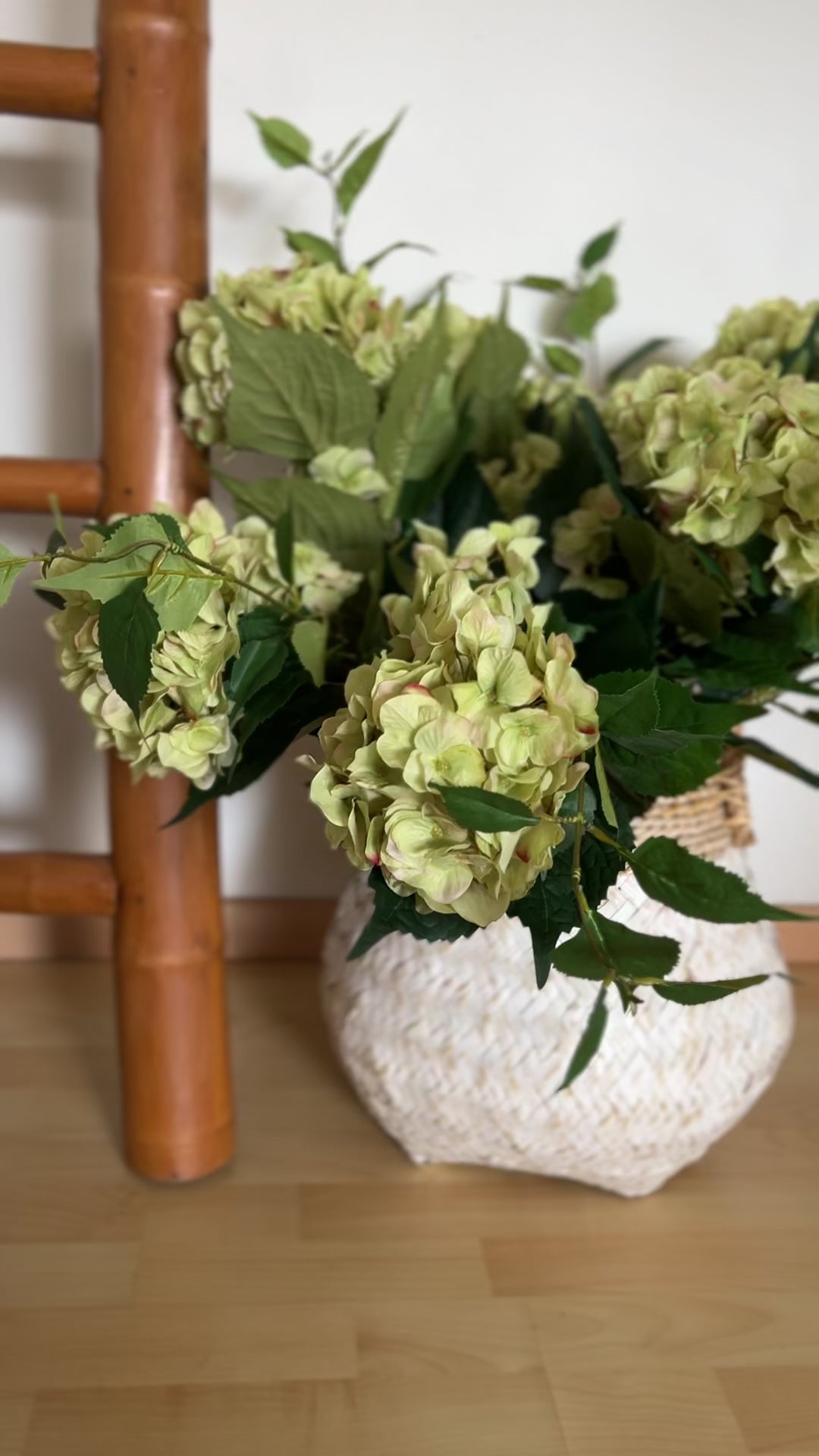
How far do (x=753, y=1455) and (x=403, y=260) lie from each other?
2.26ft

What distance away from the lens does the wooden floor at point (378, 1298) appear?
1.58 ft

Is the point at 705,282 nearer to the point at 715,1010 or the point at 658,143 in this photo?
the point at 658,143

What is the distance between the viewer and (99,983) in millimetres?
836

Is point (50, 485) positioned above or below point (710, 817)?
above

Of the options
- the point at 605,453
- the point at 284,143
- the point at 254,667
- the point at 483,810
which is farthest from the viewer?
the point at 284,143

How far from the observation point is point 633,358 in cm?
79

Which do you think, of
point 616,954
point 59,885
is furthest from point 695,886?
point 59,885

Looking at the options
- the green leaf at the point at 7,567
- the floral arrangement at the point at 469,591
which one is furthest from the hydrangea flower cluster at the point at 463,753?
the green leaf at the point at 7,567

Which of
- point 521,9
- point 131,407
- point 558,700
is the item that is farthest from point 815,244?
point 558,700

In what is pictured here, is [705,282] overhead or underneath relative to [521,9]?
underneath

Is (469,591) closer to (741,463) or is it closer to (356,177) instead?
(741,463)

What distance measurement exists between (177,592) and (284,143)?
16.4 inches

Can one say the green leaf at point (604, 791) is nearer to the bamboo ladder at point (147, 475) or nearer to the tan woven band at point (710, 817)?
the tan woven band at point (710, 817)

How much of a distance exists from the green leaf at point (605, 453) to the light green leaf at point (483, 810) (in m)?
0.26
